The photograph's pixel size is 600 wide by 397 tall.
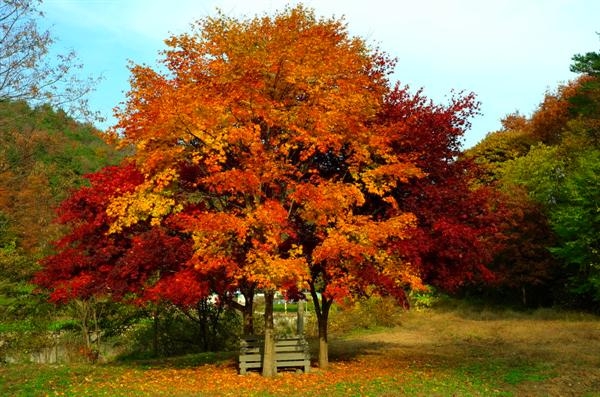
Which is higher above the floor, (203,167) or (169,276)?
(203,167)

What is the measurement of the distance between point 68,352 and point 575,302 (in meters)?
27.1

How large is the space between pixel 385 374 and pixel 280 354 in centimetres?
301

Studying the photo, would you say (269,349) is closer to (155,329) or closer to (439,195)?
(439,195)

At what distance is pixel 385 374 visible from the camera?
1452 centimetres

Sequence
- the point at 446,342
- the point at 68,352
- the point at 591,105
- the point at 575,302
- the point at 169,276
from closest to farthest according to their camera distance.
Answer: the point at 169,276 → the point at 68,352 → the point at 446,342 → the point at 575,302 → the point at 591,105

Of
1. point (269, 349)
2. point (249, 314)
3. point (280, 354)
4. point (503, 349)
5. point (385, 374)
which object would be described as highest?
point (249, 314)

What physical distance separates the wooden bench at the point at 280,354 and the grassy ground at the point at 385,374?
45 cm

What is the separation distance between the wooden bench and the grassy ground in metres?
0.45

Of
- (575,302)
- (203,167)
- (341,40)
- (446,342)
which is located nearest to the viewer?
(203,167)

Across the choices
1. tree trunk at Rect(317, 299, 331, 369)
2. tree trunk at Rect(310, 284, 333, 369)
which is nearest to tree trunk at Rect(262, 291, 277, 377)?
tree trunk at Rect(310, 284, 333, 369)

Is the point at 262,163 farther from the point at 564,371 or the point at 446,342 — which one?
the point at 446,342

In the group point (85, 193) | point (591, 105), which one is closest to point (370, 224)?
point (85, 193)

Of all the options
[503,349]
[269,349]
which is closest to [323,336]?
[269,349]

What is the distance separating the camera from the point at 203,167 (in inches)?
581
